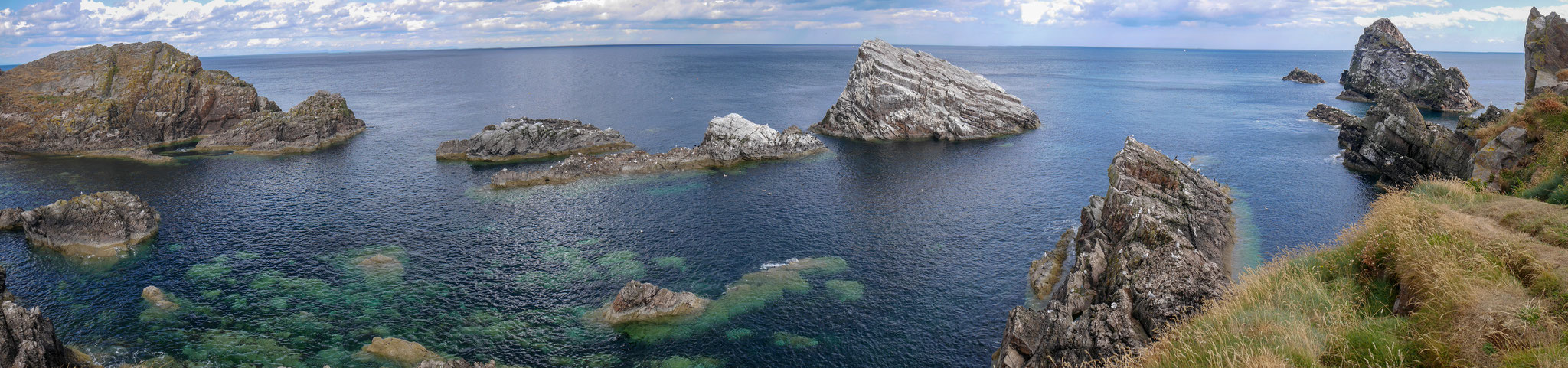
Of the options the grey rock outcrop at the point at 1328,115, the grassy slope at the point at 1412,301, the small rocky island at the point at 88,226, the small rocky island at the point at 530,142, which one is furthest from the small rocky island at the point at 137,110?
the grey rock outcrop at the point at 1328,115

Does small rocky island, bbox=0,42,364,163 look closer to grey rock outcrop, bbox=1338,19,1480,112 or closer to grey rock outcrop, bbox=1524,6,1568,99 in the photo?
grey rock outcrop, bbox=1524,6,1568,99

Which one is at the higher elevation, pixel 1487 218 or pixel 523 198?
pixel 1487 218

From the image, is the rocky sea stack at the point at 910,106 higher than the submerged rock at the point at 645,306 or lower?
higher

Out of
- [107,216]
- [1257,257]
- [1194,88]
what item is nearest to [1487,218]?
[1257,257]

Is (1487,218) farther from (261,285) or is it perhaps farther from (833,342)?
(261,285)

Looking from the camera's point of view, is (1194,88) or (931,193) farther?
(1194,88)

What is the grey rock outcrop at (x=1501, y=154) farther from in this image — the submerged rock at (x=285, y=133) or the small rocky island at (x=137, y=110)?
the small rocky island at (x=137, y=110)

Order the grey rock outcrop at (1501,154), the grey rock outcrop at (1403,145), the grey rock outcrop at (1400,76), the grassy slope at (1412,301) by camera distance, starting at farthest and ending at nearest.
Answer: the grey rock outcrop at (1400,76) < the grey rock outcrop at (1403,145) < the grey rock outcrop at (1501,154) < the grassy slope at (1412,301)

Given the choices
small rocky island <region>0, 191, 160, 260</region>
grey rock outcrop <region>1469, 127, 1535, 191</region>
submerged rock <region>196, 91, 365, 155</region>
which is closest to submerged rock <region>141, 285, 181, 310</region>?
small rocky island <region>0, 191, 160, 260</region>
